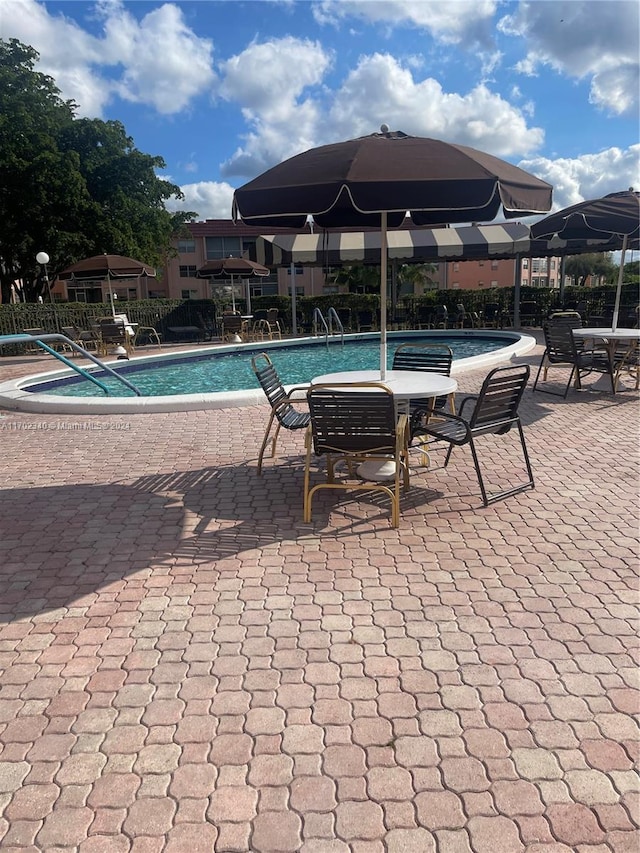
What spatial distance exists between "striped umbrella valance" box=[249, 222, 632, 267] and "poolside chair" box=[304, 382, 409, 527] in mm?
13327

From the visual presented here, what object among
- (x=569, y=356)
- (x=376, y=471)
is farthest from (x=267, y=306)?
(x=376, y=471)

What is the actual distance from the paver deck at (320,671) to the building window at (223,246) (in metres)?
53.1

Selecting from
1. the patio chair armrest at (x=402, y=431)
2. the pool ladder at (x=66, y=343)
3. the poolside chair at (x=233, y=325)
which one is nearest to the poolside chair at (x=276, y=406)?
the patio chair armrest at (x=402, y=431)

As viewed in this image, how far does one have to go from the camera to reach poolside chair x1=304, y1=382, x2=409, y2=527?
375cm

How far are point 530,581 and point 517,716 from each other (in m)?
1.05

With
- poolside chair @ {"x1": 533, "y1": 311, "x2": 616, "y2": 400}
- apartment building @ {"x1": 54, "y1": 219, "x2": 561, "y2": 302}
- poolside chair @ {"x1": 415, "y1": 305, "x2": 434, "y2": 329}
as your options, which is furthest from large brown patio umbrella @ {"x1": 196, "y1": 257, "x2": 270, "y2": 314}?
apartment building @ {"x1": 54, "y1": 219, "x2": 561, "y2": 302}

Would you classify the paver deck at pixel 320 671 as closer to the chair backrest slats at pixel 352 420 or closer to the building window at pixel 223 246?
the chair backrest slats at pixel 352 420

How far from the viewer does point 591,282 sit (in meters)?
62.8

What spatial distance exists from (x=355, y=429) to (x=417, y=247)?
1463 centimetres

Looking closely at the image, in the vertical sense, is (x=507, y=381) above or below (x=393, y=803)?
above

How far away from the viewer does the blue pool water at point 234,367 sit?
10.9 meters

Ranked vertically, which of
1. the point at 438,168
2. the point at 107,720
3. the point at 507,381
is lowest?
the point at 107,720

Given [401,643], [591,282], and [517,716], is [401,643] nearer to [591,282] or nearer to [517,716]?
[517,716]

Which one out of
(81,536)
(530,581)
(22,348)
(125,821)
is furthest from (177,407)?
(22,348)
